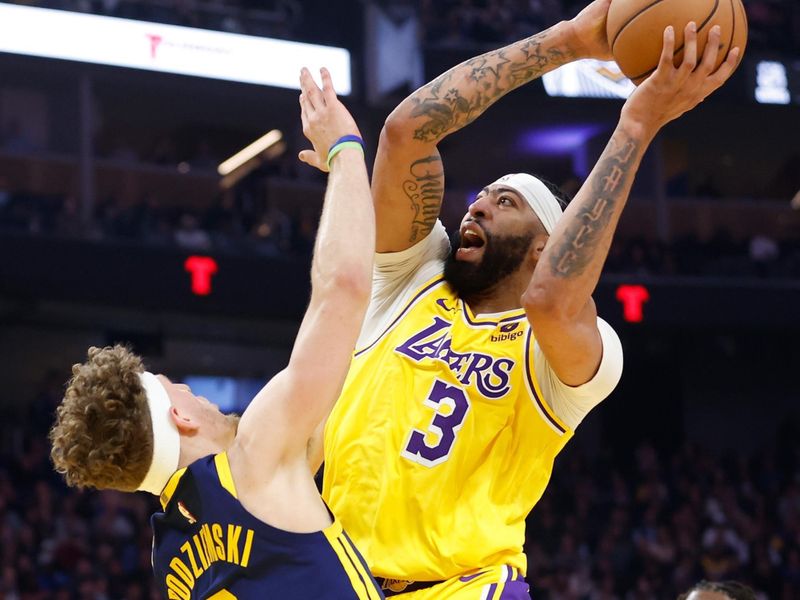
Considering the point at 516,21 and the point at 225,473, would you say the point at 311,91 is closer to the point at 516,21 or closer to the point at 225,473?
the point at 225,473

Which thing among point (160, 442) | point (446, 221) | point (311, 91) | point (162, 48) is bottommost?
point (160, 442)

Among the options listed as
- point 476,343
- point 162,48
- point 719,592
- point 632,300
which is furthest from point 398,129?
point 162,48

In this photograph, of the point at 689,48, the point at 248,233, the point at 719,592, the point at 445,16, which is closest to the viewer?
the point at 689,48

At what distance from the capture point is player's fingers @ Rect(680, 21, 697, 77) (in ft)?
10.4

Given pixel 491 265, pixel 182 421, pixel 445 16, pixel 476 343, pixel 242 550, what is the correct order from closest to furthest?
pixel 242 550, pixel 182 421, pixel 476 343, pixel 491 265, pixel 445 16

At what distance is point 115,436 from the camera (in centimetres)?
276

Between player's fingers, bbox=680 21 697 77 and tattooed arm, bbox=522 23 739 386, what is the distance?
39 mm

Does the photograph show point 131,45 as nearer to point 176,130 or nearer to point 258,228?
point 258,228

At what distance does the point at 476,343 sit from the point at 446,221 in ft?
46.3

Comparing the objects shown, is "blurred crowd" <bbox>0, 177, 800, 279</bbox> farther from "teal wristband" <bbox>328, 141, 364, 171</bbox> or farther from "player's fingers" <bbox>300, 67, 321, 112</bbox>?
"teal wristband" <bbox>328, 141, 364, 171</bbox>

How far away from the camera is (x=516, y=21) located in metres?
17.1

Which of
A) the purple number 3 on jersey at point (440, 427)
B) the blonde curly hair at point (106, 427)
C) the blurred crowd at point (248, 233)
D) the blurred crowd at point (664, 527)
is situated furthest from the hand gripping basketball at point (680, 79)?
the blurred crowd at point (664, 527)

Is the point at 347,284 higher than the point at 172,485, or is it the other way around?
the point at 347,284

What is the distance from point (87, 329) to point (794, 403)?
39.1 ft
